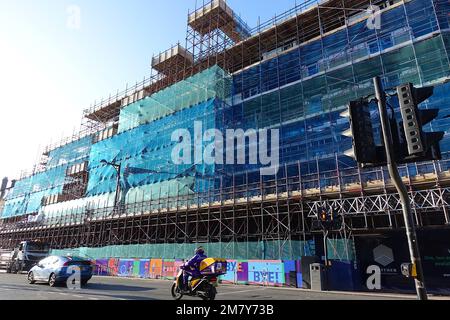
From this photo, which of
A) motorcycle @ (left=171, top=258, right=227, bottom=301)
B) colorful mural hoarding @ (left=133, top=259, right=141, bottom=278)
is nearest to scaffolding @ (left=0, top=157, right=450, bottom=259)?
colorful mural hoarding @ (left=133, top=259, right=141, bottom=278)

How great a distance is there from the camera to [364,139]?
457 cm

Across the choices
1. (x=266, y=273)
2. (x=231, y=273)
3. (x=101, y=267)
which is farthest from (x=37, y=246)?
(x=266, y=273)

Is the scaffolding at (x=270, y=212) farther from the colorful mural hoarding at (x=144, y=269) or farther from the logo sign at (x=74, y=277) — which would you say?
the logo sign at (x=74, y=277)

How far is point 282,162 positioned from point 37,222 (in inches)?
1428

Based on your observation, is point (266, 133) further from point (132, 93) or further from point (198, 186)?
point (132, 93)

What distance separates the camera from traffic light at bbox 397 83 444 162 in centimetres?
415

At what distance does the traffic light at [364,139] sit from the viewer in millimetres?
4531

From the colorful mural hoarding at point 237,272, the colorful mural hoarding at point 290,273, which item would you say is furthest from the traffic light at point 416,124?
the colorful mural hoarding at point 237,272

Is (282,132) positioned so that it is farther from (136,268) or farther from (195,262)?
(195,262)

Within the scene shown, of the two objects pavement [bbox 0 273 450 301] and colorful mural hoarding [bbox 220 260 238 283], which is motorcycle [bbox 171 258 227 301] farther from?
colorful mural hoarding [bbox 220 260 238 283]

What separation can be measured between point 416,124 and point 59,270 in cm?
1442

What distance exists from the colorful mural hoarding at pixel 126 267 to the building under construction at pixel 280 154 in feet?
3.29

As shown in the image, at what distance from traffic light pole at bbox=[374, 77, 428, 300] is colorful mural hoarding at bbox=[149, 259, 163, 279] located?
21708mm

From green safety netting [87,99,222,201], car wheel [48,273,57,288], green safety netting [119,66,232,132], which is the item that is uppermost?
green safety netting [119,66,232,132]
